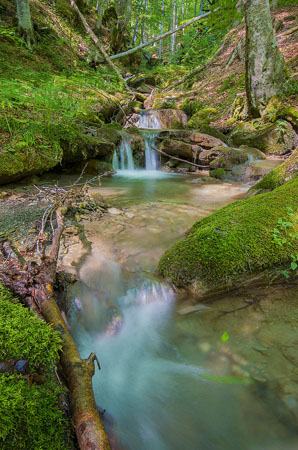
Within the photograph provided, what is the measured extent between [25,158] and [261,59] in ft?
30.7

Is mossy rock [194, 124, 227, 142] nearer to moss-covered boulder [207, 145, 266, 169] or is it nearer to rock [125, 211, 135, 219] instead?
moss-covered boulder [207, 145, 266, 169]

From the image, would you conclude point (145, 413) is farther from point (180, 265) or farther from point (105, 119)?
point (105, 119)

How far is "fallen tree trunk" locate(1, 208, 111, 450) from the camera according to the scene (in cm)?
99

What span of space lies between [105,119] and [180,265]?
9695 millimetres

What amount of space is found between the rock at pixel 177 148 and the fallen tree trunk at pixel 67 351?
7.62 metres

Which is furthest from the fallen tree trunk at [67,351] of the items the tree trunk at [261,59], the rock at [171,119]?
the rock at [171,119]

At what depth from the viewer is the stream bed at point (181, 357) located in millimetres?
1524

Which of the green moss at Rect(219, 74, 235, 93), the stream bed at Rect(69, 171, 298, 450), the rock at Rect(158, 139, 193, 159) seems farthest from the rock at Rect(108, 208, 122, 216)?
the green moss at Rect(219, 74, 235, 93)

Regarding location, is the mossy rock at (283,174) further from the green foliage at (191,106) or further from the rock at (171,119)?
the green foliage at (191,106)

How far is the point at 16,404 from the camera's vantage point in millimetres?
858

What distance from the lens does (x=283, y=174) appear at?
157 inches

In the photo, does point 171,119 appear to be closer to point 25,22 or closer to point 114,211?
point 25,22

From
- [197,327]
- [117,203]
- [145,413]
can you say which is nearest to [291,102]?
[117,203]

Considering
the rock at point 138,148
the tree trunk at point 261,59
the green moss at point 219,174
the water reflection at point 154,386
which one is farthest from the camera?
the rock at point 138,148
